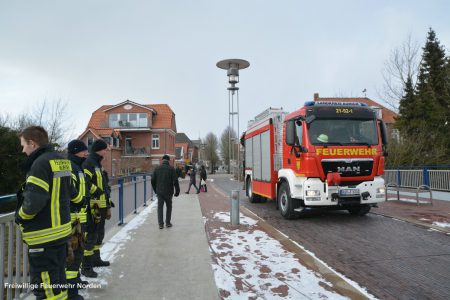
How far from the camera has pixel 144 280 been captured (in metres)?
4.20

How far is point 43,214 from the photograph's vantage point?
2.84 metres

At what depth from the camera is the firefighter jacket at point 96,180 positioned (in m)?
4.57

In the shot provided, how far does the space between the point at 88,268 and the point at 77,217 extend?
107 centimetres

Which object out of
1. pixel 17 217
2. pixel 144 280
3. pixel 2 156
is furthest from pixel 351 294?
pixel 2 156

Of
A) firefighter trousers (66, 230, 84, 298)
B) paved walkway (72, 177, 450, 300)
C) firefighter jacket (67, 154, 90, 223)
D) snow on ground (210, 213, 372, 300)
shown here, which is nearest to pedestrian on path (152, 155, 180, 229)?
paved walkway (72, 177, 450, 300)

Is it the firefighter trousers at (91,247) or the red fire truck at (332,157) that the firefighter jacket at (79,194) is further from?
Result: the red fire truck at (332,157)

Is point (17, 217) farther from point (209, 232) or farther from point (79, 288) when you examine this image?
point (209, 232)

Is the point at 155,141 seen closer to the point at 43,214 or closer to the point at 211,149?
the point at 211,149

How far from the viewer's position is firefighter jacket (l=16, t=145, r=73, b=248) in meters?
2.72

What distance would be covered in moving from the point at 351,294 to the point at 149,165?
146 feet

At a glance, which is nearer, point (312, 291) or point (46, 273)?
point (46, 273)

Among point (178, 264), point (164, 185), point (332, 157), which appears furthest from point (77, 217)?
point (332, 157)

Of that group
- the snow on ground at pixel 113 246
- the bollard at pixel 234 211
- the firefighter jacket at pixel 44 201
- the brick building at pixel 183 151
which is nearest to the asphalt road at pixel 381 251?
the bollard at pixel 234 211

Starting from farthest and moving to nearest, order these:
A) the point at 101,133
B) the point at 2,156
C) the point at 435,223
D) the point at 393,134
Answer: the point at 101,133 < the point at 393,134 < the point at 2,156 < the point at 435,223
